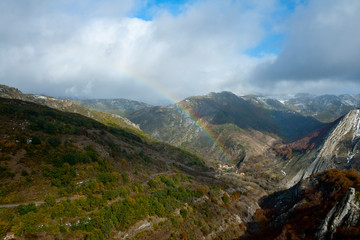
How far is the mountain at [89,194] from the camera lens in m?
41.7

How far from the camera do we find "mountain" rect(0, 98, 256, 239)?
41.7 meters

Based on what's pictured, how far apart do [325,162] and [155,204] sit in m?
156

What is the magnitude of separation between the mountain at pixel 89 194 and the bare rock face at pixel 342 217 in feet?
108

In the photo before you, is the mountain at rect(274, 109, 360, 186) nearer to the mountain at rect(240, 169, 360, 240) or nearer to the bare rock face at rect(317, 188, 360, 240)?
the mountain at rect(240, 169, 360, 240)

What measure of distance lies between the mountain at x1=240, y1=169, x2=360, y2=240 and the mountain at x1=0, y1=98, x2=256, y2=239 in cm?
941

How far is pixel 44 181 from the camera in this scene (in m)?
49.0

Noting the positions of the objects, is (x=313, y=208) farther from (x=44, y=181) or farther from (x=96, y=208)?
(x=44, y=181)

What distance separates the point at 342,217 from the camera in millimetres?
45094

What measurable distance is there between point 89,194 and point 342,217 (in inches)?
2392

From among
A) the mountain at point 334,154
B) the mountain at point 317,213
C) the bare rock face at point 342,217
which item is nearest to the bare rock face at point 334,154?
the mountain at point 334,154

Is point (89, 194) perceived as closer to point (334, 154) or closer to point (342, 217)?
point (342, 217)

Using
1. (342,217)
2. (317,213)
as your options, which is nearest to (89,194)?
(342,217)


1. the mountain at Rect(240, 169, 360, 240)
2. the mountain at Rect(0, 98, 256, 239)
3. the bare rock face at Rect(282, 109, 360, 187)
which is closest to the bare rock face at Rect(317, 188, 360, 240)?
the mountain at Rect(240, 169, 360, 240)

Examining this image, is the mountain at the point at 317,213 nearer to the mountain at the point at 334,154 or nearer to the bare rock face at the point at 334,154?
the bare rock face at the point at 334,154
